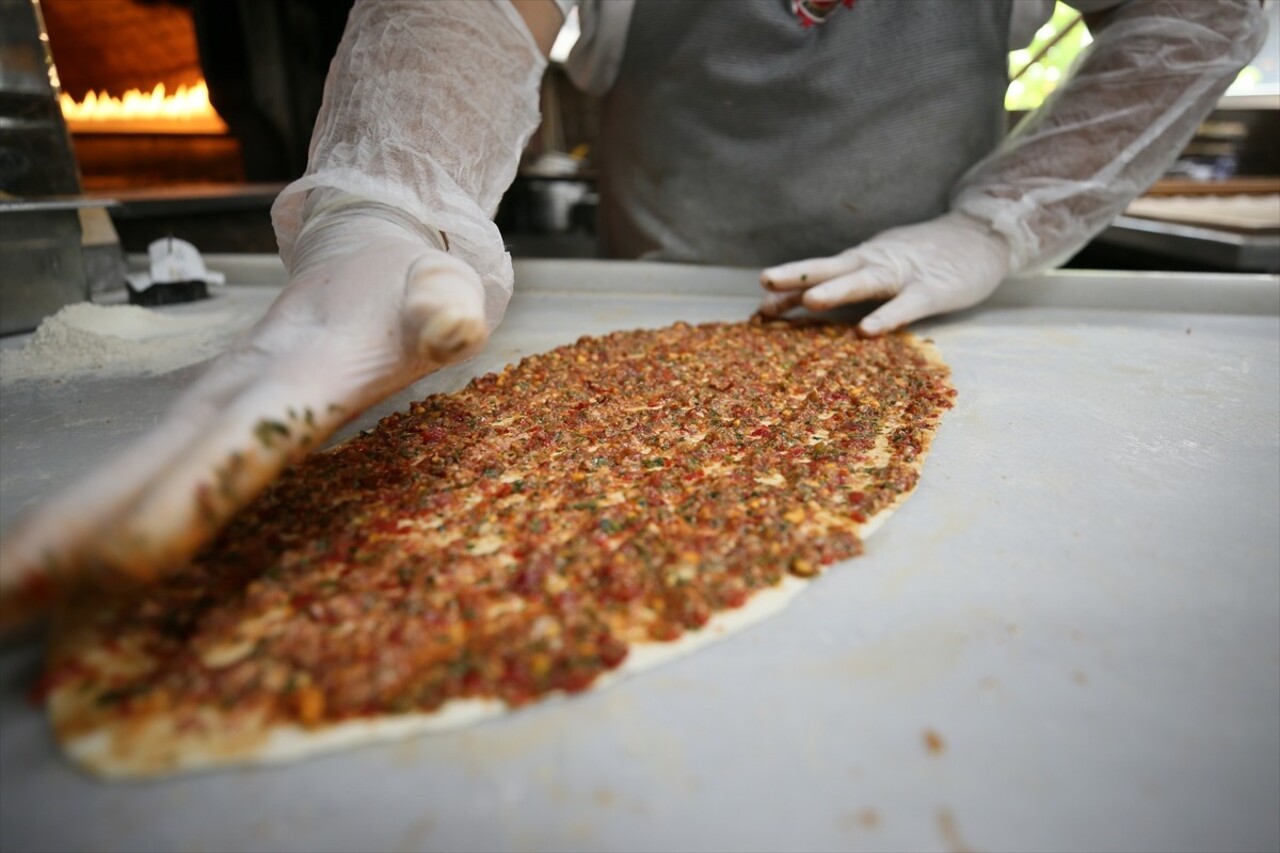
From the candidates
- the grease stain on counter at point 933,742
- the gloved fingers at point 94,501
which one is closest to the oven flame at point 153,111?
the gloved fingers at point 94,501

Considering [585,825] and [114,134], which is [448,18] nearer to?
[585,825]

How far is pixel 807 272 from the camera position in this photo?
1723 millimetres

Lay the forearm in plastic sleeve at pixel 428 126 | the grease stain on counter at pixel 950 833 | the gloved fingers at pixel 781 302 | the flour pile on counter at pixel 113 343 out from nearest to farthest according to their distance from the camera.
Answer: the grease stain on counter at pixel 950 833 → the forearm in plastic sleeve at pixel 428 126 → the flour pile on counter at pixel 113 343 → the gloved fingers at pixel 781 302

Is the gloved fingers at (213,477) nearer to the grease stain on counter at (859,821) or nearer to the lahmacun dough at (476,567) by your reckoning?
the lahmacun dough at (476,567)

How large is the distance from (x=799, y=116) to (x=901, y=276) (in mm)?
567

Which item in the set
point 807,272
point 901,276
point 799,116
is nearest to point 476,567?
point 807,272

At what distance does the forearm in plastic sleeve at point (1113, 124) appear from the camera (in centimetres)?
174

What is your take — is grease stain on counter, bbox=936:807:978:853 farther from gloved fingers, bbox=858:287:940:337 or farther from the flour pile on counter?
the flour pile on counter

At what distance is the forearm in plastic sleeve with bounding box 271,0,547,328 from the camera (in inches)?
45.6

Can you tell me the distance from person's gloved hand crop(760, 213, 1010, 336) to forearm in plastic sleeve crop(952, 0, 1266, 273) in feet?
0.35

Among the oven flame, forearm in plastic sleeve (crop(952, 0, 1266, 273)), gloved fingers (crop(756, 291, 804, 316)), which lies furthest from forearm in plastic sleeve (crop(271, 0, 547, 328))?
the oven flame

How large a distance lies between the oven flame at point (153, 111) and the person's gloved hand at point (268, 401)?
4633mm

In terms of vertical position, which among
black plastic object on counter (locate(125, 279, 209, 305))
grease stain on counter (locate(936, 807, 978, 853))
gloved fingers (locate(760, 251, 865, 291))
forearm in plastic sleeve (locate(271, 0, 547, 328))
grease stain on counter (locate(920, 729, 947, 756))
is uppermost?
forearm in plastic sleeve (locate(271, 0, 547, 328))

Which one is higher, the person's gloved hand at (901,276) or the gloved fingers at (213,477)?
the gloved fingers at (213,477)
